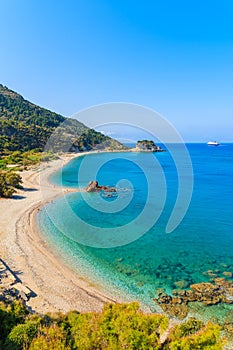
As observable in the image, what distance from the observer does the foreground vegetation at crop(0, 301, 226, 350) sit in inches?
278

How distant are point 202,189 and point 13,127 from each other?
2803 inches

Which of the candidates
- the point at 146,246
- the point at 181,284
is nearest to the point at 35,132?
the point at 146,246

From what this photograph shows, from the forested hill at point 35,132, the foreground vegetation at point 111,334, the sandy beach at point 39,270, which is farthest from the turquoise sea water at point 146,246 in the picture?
the forested hill at point 35,132

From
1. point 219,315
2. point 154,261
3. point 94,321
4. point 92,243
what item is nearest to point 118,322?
point 94,321

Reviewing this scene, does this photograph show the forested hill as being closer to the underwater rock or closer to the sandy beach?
the sandy beach

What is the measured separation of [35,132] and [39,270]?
288ft

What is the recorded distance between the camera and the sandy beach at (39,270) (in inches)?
556

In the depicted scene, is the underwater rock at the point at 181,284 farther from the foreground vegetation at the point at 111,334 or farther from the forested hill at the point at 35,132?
the forested hill at the point at 35,132

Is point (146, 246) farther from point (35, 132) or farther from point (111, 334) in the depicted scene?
point (35, 132)

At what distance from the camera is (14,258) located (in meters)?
18.6

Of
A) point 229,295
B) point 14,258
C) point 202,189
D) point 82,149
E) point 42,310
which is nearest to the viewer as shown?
point 42,310

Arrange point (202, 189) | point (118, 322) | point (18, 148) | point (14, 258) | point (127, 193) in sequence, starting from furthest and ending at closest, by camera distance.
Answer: point (18, 148)
point (202, 189)
point (127, 193)
point (14, 258)
point (118, 322)

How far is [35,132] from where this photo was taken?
3846 inches

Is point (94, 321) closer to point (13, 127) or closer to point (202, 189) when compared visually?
point (202, 189)
